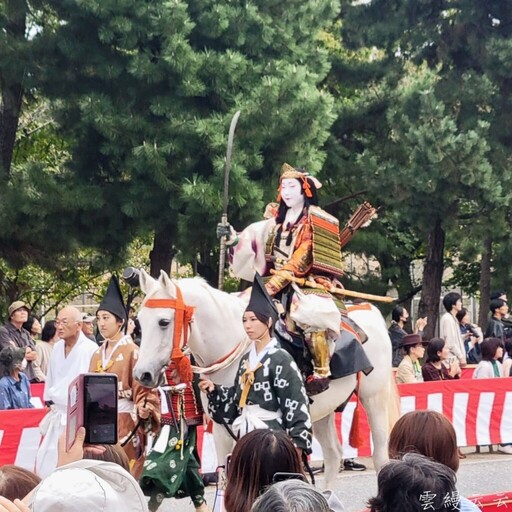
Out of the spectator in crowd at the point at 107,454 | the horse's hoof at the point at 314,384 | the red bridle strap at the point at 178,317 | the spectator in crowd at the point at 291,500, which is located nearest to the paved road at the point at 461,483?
the horse's hoof at the point at 314,384

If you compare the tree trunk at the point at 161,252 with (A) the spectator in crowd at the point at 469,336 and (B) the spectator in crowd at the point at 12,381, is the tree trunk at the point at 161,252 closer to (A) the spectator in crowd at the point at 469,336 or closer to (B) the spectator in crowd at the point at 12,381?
(A) the spectator in crowd at the point at 469,336

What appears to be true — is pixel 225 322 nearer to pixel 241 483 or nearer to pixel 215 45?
pixel 241 483

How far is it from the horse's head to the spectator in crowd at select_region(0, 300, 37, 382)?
4.94 metres

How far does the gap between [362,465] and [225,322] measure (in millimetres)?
4777

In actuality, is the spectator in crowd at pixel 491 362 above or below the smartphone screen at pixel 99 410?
above

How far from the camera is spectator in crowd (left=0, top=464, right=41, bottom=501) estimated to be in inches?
139

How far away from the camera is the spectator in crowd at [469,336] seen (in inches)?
616

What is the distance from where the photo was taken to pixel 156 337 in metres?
7.55

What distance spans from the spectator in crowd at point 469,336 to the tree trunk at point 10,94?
25.8 feet

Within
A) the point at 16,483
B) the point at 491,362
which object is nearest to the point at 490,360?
the point at 491,362

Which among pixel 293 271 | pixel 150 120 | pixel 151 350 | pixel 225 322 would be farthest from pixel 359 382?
pixel 150 120

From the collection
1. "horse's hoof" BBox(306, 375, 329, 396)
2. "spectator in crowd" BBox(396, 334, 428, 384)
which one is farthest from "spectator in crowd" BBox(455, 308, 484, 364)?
"horse's hoof" BBox(306, 375, 329, 396)

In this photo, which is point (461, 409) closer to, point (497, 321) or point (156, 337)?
point (497, 321)

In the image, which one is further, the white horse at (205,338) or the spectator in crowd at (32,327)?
the spectator in crowd at (32,327)
